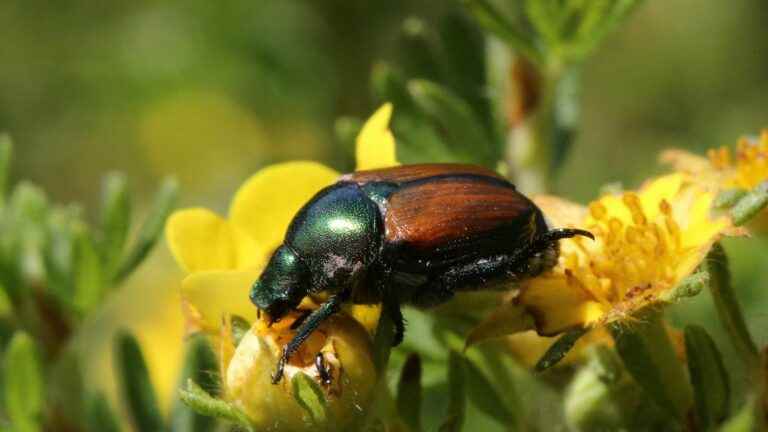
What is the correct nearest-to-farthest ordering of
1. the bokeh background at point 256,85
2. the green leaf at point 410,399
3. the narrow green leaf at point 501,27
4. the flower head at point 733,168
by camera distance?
1. the green leaf at point 410,399
2. the flower head at point 733,168
3. the narrow green leaf at point 501,27
4. the bokeh background at point 256,85

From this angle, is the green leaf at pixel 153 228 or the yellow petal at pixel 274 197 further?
the green leaf at pixel 153 228

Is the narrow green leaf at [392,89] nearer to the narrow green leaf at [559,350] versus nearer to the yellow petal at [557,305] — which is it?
the yellow petal at [557,305]

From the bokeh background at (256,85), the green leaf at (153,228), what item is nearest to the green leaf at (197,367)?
the green leaf at (153,228)

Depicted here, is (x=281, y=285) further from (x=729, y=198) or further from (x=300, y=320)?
(x=729, y=198)

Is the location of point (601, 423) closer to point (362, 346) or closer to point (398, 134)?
point (362, 346)

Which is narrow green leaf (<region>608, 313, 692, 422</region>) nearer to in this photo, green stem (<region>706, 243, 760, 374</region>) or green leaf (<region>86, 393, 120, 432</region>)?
green stem (<region>706, 243, 760, 374</region>)

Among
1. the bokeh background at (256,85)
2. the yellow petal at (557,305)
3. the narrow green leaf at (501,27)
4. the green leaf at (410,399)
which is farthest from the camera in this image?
the bokeh background at (256,85)

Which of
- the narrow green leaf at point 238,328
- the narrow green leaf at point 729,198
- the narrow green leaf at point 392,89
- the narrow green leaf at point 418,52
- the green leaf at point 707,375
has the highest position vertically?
the narrow green leaf at point 418,52
